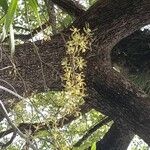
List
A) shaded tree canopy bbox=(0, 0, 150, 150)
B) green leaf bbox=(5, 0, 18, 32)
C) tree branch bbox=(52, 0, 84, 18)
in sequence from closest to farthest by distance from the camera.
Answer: green leaf bbox=(5, 0, 18, 32) < shaded tree canopy bbox=(0, 0, 150, 150) < tree branch bbox=(52, 0, 84, 18)

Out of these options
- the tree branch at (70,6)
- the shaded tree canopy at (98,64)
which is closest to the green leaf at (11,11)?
the shaded tree canopy at (98,64)

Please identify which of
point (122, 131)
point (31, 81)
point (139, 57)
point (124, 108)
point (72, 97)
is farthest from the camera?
point (122, 131)

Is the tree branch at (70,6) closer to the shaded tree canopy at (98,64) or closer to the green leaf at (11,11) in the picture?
the shaded tree canopy at (98,64)

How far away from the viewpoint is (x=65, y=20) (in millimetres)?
4109

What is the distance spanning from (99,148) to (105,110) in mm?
1084

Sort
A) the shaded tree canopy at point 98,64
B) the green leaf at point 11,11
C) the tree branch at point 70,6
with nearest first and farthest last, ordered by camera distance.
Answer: the green leaf at point 11,11 < the shaded tree canopy at point 98,64 < the tree branch at point 70,6

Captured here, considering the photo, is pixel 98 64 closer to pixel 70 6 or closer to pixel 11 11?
pixel 70 6

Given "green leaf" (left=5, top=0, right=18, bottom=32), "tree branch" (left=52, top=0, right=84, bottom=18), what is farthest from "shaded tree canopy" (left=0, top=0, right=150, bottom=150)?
"green leaf" (left=5, top=0, right=18, bottom=32)

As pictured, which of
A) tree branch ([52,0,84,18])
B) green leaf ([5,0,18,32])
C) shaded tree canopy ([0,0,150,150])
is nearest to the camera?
green leaf ([5,0,18,32])

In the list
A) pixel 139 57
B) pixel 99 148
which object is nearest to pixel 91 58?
pixel 139 57

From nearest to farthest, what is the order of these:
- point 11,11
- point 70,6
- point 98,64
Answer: point 11,11
point 98,64
point 70,6

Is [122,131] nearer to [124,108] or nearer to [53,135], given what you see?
[124,108]

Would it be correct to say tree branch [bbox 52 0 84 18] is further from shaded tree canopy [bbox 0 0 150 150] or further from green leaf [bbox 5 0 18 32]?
green leaf [bbox 5 0 18 32]

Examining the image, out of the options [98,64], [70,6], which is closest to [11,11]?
[98,64]
